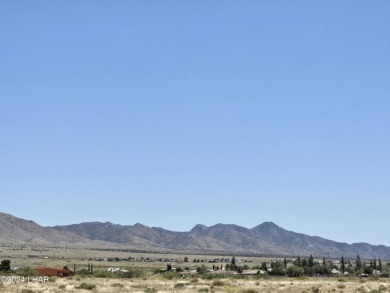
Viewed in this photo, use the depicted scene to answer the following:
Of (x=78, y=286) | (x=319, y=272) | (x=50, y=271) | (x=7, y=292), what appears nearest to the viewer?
(x=7, y=292)

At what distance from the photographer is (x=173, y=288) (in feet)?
196

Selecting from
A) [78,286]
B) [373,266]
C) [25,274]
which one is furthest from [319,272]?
[78,286]

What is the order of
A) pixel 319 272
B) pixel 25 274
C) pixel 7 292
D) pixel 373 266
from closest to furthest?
pixel 7 292 < pixel 25 274 < pixel 319 272 < pixel 373 266

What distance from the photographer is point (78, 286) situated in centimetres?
5856

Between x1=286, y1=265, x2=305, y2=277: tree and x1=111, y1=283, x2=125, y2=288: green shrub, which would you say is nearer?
x1=111, y1=283, x2=125, y2=288: green shrub

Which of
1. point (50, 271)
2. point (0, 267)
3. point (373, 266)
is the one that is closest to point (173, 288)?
point (50, 271)

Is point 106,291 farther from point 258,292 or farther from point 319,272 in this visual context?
point 319,272

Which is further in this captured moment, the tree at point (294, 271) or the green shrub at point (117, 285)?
the tree at point (294, 271)

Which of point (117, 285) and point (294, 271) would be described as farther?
point (294, 271)

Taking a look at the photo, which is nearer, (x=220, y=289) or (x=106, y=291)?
(x=106, y=291)

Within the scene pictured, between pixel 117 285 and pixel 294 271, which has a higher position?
pixel 294 271

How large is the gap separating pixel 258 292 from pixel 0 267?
170 feet

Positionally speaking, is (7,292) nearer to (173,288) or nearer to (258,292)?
(173,288)

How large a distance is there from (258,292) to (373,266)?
102 m
